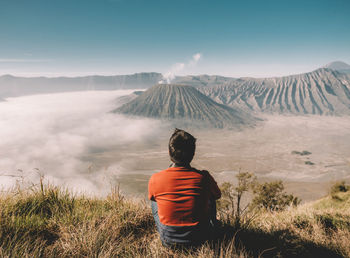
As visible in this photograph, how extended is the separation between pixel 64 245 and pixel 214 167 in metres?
166

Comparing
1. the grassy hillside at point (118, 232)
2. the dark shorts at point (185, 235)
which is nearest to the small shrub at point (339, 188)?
the grassy hillside at point (118, 232)

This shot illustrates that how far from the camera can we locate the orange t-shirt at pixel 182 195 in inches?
105

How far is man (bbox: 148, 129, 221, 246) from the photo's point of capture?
267 centimetres

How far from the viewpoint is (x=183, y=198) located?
2.66 metres

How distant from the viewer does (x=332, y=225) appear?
397cm

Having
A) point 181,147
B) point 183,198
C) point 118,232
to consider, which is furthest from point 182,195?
point 118,232

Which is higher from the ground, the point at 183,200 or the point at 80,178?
the point at 183,200

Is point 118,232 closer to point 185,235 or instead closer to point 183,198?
point 185,235

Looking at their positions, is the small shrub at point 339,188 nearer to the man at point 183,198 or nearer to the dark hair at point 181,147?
the man at point 183,198

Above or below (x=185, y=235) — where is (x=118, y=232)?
below

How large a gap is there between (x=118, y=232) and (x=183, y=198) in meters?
1.39

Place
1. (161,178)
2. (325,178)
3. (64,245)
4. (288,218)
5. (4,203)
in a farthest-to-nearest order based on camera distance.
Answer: (325,178) → (288,218) → (4,203) → (161,178) → (64,245)

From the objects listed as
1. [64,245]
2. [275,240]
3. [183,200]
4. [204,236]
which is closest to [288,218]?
[275,240]

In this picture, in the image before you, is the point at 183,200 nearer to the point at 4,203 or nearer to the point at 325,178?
the point at 4,203
